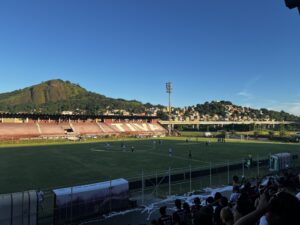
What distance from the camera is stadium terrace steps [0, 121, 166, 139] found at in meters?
78.4

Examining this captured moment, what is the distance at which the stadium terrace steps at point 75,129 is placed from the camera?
78419mm

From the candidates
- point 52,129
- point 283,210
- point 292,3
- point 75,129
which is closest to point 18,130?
point 52,129

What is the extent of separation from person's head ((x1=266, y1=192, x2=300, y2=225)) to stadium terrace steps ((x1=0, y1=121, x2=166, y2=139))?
78.4m

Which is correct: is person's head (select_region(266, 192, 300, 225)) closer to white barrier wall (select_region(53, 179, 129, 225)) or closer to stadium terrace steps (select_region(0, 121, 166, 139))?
white barrier wall (select_region(53, 179, 129, 225))

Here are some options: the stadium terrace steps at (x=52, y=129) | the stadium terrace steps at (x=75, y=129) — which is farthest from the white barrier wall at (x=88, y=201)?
the stadium terrace steps at (x=52, y=129)

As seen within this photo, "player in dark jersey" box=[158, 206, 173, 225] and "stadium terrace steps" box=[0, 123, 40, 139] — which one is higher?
"stadium terrace steps" box=[0, 123, 40, 139]

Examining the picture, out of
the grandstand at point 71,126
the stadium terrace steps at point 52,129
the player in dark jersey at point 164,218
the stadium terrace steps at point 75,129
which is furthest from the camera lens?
the stadium terrace steps at point 52,129

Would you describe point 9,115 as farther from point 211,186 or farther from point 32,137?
point 211,186

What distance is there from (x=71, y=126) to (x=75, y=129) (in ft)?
7.78

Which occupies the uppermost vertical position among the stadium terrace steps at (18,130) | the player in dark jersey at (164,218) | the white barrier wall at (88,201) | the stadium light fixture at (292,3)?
the stadium light fixture at (292,3)

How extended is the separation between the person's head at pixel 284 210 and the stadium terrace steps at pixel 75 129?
257ft

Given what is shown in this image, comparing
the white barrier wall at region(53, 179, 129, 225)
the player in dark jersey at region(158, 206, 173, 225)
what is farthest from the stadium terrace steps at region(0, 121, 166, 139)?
the player in dark jersey at region(158, 206, 173, 225)

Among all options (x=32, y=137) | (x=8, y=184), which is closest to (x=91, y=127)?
(x=32, y=137)

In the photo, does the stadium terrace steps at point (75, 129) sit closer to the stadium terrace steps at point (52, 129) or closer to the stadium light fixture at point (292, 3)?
the stadium terrace steps at point (52, 129)
